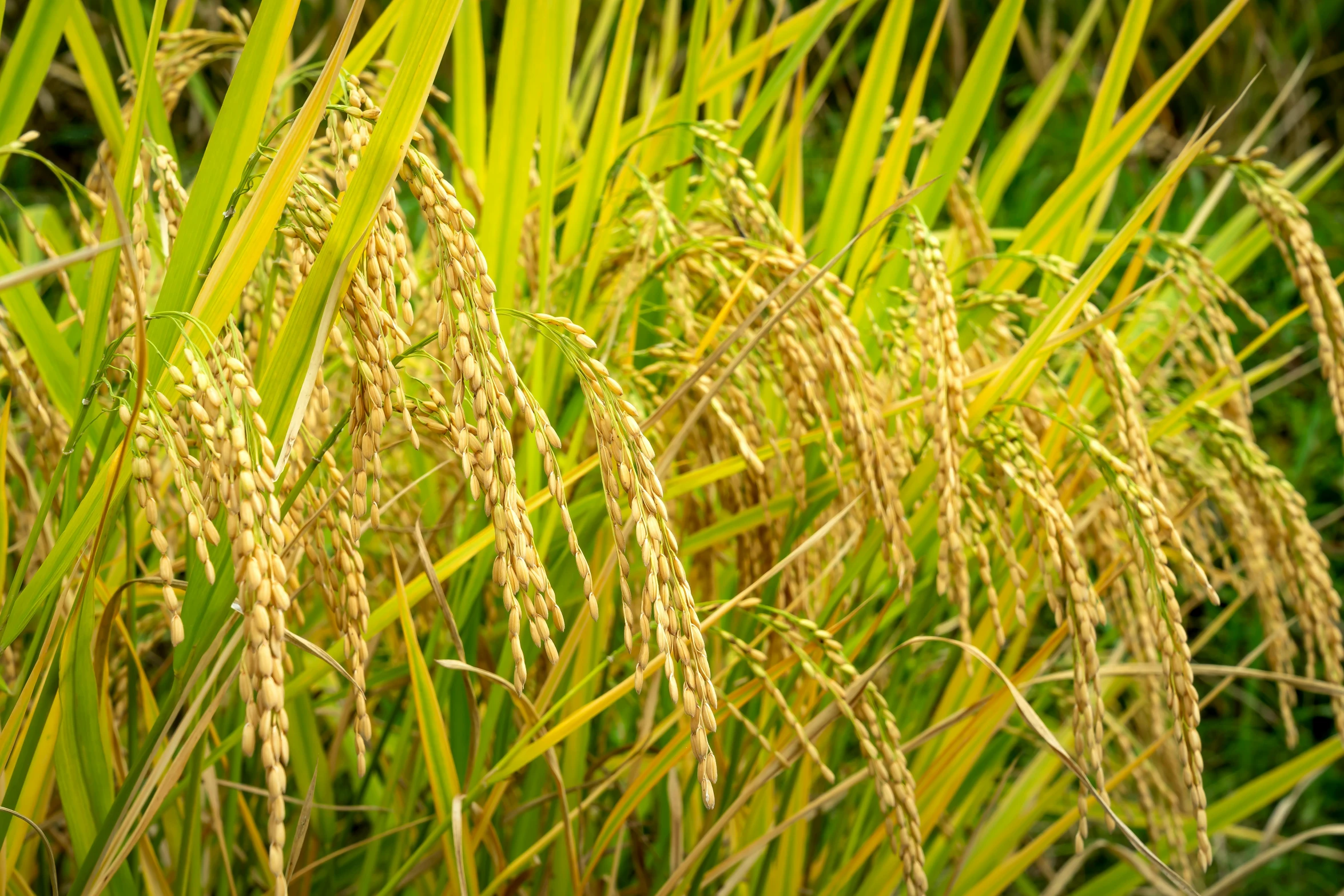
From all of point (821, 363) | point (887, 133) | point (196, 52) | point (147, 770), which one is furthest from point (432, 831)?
point (887, 133)

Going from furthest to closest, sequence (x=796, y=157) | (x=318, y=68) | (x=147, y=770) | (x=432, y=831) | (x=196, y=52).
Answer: (x=796, y=157)
(x=196, y=52)
(x=318, y=68)
(x=432, y=831)
(x=147, y=770)

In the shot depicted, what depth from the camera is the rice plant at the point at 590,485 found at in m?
0.57

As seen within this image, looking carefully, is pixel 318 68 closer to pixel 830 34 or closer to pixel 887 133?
pixel 887 133

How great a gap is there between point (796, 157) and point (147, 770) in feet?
3.11

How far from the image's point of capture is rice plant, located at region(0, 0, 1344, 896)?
0.57 metres

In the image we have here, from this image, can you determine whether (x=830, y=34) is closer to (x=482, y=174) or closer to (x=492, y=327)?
(x=482, y=174)

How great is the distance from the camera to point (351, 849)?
34.6 inches

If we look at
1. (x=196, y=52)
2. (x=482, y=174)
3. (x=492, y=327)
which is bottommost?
(x=492, y=327)

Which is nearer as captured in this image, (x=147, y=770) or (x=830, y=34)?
(x=147, y=770)

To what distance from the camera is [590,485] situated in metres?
1.10

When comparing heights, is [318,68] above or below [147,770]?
above

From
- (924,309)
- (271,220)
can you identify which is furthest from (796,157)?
(271,220)

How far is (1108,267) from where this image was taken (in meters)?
0.88

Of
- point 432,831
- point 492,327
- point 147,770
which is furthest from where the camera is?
point 432,831
